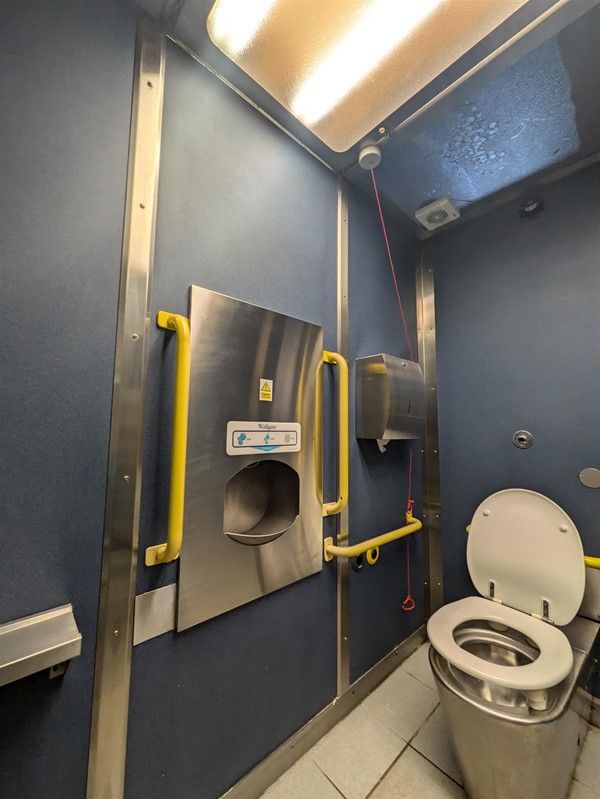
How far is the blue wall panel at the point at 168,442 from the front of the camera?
2.82ft

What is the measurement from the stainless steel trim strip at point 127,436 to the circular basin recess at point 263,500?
0.38 metres

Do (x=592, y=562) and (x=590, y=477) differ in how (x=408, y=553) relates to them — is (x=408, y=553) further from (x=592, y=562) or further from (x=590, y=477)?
(x=590, y=477)

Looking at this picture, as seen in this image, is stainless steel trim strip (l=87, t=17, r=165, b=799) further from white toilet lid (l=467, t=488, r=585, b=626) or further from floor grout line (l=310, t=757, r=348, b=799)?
white toilet lid (l=467, t=488, r=585, b=626)

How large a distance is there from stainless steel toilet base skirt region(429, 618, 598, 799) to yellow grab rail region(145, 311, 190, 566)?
39.5 inches

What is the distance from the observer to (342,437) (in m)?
1.33

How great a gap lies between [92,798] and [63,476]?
760 millimetres

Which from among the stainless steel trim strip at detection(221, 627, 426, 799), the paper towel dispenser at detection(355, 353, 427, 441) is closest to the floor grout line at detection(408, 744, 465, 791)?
the stainless steel trim strip at detection(221, 627, 426, 799)

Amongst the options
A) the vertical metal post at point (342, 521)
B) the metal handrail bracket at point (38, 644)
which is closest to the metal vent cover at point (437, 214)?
the vertical metal post at point (342, 521)

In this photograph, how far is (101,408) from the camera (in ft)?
2.60

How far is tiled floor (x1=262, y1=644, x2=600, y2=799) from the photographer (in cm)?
107

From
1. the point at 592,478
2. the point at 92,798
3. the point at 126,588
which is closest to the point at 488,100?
the point at 592,478

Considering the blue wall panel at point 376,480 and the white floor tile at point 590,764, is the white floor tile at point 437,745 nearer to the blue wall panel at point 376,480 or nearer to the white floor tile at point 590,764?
the blue wall panel at point 376,480

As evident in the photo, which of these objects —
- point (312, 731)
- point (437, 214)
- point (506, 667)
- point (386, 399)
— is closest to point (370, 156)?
point (437, 214)

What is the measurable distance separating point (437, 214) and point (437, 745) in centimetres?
250
